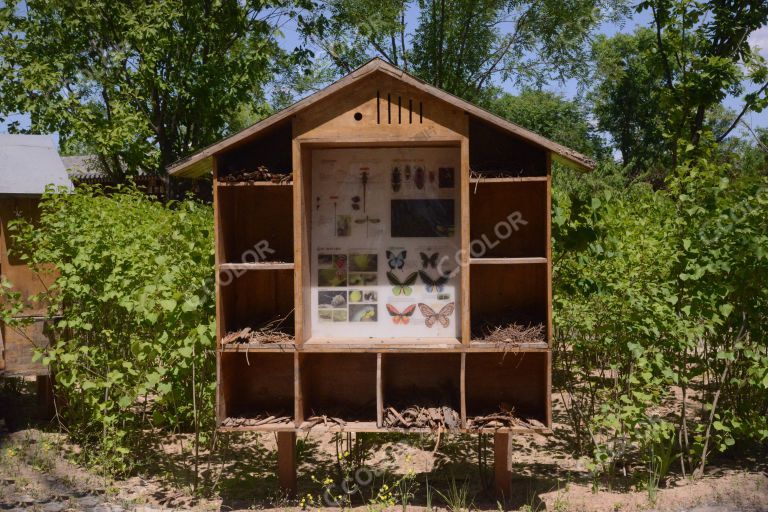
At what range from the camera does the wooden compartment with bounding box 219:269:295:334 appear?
5.87 m

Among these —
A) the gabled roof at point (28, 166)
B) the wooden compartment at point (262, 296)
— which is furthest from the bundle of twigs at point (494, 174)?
the gabled roof at point (28, 166)

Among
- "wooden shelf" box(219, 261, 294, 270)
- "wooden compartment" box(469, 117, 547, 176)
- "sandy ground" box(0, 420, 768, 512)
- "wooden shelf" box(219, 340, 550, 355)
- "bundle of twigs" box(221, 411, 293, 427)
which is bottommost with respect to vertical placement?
"sandy ground" box(0, 420, 768, 512)

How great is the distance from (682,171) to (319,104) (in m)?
2.90

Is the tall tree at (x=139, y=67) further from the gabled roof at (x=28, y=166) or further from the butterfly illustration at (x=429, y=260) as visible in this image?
the butterfly illustration at (x=429, y=260)

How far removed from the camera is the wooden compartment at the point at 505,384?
568 centimetres

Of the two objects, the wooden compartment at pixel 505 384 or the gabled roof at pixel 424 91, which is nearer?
→ the gabled roof at pixel 424 91

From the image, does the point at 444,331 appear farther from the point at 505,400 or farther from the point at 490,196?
the point at 490,196

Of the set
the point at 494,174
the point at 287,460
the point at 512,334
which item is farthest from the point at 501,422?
the point at 494,174

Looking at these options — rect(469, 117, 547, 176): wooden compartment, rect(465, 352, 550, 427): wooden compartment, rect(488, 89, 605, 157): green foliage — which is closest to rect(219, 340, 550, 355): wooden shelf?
rect(465, 352, 550, 427): wooden compartment

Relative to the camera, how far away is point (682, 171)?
5789mm

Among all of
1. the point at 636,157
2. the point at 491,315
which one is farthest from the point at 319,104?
the point at 636,157

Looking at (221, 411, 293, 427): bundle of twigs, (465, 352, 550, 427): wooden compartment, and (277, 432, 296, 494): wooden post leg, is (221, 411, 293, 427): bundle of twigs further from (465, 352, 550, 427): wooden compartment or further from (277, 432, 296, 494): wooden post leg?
(465, 352, 550, 427): wooden compartment

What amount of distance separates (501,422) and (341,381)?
4.39 ft

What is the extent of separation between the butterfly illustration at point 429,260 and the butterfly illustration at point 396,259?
0.15 metres
